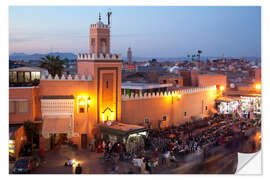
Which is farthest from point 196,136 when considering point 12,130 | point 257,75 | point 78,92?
point 257,75

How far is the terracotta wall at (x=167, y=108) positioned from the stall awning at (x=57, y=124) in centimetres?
334

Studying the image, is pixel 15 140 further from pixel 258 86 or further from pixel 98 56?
pixel 258 86

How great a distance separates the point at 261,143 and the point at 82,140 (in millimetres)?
7291

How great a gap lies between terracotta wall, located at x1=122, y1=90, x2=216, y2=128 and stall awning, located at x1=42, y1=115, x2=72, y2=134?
3341mm

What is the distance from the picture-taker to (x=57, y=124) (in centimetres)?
1405

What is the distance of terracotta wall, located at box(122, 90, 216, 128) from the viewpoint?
56.5ft

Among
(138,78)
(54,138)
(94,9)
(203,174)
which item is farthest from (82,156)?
(138,78)

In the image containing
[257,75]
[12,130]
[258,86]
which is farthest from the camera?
[258,86]

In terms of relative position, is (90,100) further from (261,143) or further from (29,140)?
(261,143)

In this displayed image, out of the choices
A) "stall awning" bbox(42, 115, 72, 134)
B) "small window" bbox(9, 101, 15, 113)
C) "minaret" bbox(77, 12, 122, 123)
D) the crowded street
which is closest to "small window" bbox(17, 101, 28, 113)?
"small window" bbox(9, 101, 15, 113)

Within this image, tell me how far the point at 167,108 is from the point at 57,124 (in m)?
7.63

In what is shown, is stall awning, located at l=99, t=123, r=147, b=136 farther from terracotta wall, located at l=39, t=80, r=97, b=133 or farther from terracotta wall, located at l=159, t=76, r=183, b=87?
terracotta wall, located at l=159, t=76, r=183, b=87

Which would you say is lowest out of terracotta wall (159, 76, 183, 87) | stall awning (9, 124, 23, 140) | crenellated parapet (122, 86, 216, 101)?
stall awning (9, 124, 23, 140)

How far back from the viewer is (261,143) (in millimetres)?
12578
